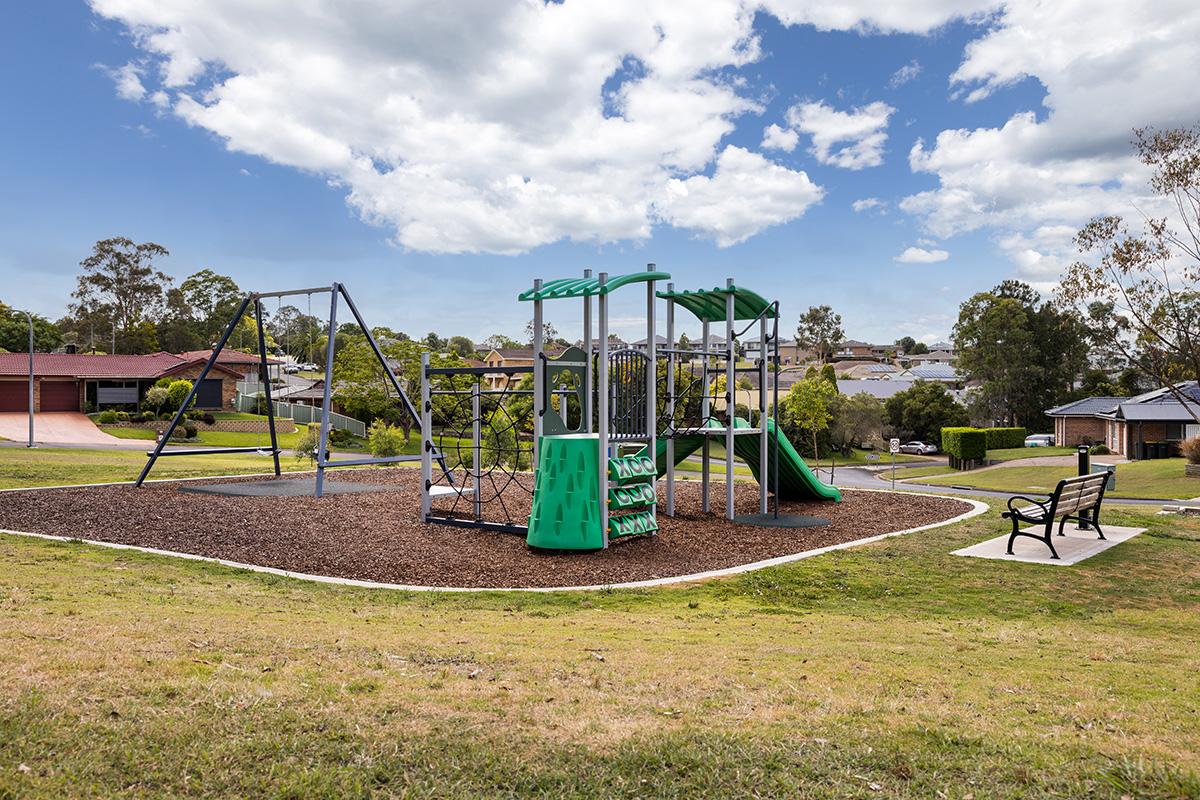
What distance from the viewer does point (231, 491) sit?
16.9 meters

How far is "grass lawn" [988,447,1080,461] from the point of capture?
53625 mm

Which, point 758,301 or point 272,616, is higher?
point 758,301

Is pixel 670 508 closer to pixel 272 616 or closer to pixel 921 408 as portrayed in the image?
pixel 272 616

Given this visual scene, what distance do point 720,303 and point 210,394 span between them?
156 feet

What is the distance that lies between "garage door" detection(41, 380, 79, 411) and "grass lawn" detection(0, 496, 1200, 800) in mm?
52454

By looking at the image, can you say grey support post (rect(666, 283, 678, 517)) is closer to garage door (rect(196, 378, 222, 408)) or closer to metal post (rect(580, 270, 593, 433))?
metal post (rect(580, 270, 593, 433))

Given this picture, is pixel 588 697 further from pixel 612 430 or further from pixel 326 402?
pixel 326 402

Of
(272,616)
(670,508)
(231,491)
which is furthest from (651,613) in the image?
(231,491)

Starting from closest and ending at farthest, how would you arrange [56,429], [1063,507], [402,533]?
[1063,507], [402,533], [56,429]

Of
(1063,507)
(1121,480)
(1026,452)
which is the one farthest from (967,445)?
(1063,507)

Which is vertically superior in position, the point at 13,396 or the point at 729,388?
the point at 13,396

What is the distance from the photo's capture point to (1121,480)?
35219mm

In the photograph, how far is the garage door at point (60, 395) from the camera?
5269 cm

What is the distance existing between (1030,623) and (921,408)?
61621mm
